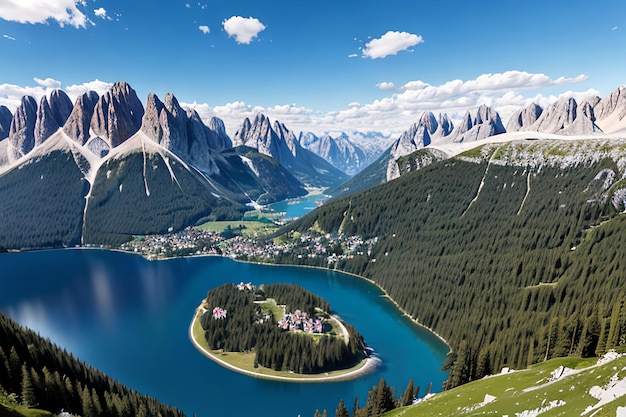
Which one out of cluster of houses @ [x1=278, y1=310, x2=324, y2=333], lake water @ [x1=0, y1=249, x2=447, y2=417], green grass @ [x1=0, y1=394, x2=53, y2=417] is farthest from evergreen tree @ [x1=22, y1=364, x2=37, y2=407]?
cluster of houses @ [x1=278, y1=310, x2=324, y2=333]

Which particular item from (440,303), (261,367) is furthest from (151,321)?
(440,303)

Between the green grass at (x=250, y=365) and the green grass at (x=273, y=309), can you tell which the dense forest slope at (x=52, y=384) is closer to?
the green grass at (x=250, y=365)

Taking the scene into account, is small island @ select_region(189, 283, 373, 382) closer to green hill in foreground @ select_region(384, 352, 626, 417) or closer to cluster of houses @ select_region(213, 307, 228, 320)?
cluster of houses @ select_region(213, 307, 228, 320)

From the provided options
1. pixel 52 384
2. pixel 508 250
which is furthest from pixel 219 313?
pixel 508 250

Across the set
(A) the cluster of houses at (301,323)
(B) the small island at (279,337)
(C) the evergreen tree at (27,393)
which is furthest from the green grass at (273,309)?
(C) the evergreen tree at (27,393)

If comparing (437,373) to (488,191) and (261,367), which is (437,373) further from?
(488,191)

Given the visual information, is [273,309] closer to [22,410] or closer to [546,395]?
[22,410]
